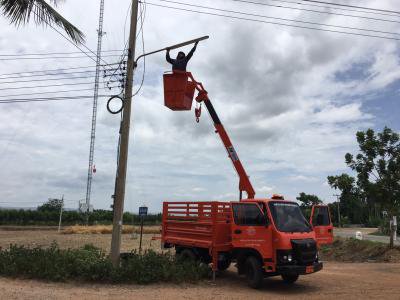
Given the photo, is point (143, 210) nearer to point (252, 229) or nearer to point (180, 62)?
point (180, 62)

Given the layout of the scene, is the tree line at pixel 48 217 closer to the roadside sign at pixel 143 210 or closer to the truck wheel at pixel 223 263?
the roadside sign at pixel 143 210

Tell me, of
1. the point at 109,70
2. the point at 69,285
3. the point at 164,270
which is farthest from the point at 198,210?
the point at 109,70

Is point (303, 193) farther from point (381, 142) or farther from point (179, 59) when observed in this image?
point (179, 59)

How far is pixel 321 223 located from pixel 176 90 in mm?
6209

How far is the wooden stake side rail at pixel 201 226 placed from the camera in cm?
1351

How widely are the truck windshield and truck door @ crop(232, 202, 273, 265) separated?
0.99 ft

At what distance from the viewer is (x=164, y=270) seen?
13016 mm

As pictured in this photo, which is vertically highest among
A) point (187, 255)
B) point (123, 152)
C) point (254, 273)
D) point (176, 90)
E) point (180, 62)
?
point (180, 62)

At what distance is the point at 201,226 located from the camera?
14023mm

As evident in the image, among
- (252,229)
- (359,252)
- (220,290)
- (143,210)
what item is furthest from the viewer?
(359,252)

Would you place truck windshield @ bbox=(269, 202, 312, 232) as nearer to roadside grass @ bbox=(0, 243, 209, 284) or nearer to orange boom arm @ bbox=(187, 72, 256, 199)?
orange boom arm @ bbox=(187, 72, 256, 199)

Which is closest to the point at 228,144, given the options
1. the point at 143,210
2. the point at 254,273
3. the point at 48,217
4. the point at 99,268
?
the point at 254,273

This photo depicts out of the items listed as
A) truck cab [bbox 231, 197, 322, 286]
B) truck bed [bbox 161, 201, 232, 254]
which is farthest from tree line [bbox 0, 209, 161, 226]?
truck cab [bbox 231, 197, 322, 286]

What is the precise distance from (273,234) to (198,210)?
2787mm
